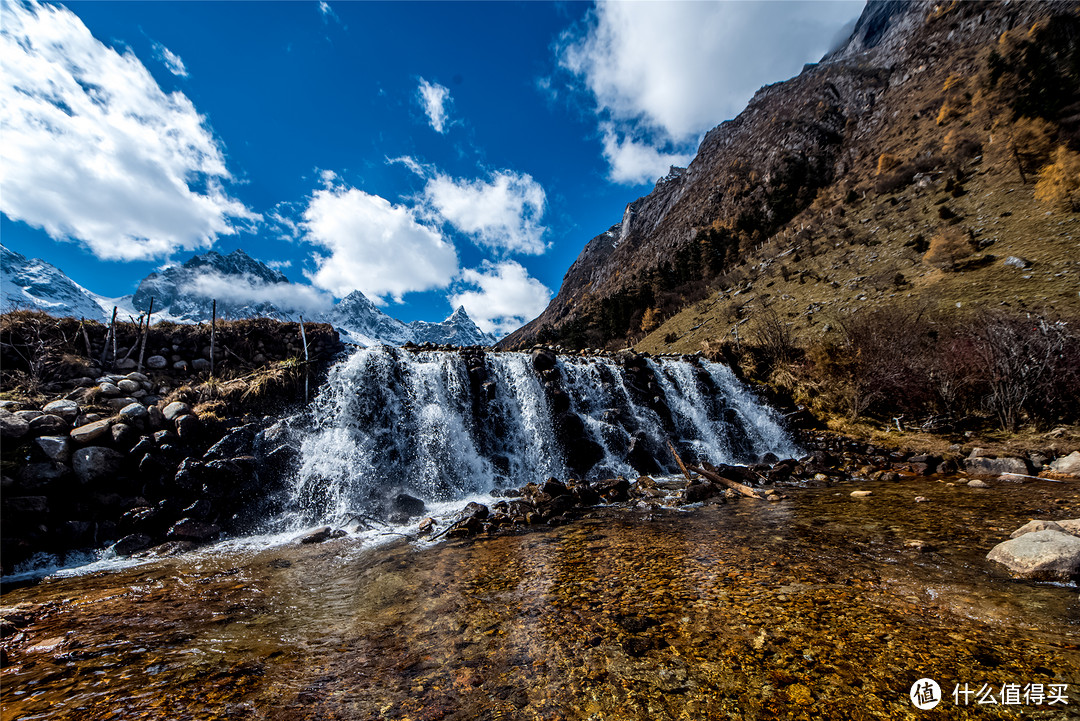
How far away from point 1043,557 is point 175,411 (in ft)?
65.4

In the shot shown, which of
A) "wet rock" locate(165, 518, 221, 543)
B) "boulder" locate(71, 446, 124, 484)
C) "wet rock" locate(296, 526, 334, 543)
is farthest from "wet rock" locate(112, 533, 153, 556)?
"wet rock" locate(296, 526, 334, 543)

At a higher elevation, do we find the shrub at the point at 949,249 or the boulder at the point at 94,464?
the shrub at the point at 949,249

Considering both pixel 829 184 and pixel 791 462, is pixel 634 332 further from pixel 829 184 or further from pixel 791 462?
pixel 791 462

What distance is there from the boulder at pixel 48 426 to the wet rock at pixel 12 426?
142mm

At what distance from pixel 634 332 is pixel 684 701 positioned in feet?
161

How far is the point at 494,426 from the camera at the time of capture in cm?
1695

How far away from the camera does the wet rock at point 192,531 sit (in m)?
9.83

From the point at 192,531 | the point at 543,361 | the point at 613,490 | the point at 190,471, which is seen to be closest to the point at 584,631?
the point at 613,490

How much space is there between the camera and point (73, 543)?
8.99 meters

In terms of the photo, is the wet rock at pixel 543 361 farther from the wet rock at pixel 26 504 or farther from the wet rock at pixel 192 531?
the wet rock at pixel 26 504

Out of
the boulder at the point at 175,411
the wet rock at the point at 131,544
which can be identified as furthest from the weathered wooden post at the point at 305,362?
the wet rock at the point at 131,544

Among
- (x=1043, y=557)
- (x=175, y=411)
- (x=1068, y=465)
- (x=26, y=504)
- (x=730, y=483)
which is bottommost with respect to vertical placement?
(x=1068, y=465)
